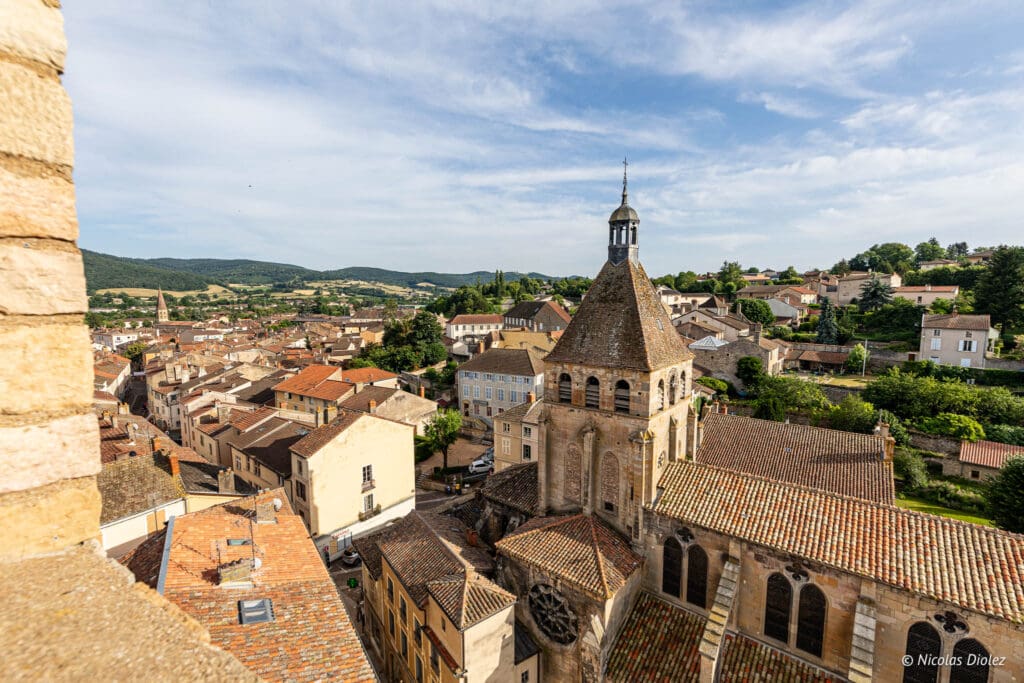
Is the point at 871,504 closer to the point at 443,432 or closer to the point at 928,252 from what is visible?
the point at 443,432

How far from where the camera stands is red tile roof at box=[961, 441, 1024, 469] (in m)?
36.3

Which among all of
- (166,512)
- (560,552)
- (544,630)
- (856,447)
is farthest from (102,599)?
(856,447)

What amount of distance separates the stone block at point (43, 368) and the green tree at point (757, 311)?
93.5 m

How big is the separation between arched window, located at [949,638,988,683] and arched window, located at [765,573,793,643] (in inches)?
157

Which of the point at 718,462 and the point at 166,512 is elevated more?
the point at 718,462

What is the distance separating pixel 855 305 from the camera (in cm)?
8394

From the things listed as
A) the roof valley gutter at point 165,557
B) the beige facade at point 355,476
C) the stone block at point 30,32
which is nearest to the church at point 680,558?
the beige facade at point 355,476

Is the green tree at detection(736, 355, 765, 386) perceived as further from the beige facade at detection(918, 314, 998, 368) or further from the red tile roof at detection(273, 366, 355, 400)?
the red tile roof at detection(273, 366, 355, 400)

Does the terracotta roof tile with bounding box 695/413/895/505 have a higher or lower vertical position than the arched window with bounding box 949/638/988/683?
higher

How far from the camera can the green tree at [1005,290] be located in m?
61.5

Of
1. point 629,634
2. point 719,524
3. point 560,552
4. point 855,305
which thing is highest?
point 855,305

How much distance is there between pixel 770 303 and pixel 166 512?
322ft

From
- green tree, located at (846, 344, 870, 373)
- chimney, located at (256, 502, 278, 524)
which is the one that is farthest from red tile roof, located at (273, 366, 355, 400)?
green tree, located at (846, 344, 870, 373)

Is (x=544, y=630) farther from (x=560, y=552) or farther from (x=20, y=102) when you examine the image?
(x=20, y=102)
